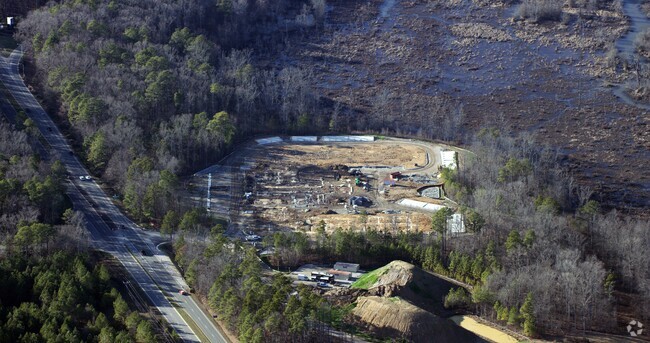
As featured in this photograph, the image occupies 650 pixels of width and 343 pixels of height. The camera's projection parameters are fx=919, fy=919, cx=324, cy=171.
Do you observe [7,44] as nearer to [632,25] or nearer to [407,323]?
[407,323]

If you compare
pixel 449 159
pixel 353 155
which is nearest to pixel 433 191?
pixel 449 159

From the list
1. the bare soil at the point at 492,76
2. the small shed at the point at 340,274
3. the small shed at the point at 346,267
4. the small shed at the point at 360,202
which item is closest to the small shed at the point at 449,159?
the bare soil at the point at 492,76

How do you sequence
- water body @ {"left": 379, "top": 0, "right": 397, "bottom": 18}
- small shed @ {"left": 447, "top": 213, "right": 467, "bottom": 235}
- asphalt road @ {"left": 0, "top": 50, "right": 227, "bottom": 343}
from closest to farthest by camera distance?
1. asphalt road @ {"left": 0, "top": 50, "right": 227, "bottom": 343}
2. small shed @ {"left": 447, "top": 213, "right": 467, "bottom": 235}
3. water body @ {"left": 379, "top": 0, "right": 397, "bottom": 18}

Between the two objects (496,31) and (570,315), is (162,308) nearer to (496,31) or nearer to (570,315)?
(570,315)

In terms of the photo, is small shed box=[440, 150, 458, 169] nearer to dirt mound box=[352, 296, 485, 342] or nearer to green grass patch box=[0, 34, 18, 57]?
dirt mound box=[352, 296, 485, 342]

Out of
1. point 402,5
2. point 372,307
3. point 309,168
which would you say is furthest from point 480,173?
point 402,5

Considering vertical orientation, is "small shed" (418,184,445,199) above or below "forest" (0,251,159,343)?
above

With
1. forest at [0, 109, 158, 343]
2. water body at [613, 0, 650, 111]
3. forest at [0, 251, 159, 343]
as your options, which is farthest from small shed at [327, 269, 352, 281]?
water body at [613, 0, 650, 111]
